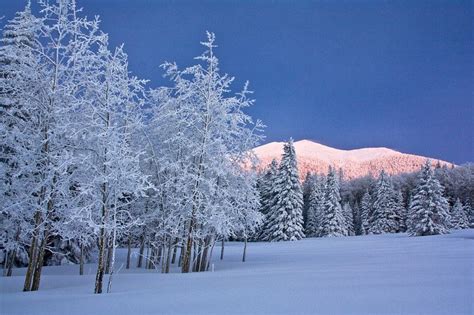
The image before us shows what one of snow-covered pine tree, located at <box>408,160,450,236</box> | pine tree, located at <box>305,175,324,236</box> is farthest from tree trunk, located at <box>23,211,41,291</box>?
pine tree, located at <box>305,175,324,236</box>

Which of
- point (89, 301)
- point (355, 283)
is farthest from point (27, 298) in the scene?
point (355, 283)

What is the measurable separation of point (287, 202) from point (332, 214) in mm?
14835

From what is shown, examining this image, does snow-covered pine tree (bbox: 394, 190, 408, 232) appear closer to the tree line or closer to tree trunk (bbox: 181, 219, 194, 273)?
the tree line

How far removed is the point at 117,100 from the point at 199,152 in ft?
22.0

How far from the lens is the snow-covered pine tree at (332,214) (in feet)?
200

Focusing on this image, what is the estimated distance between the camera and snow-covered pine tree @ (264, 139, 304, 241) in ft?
166

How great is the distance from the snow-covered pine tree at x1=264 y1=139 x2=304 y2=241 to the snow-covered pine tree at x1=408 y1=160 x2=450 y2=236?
14.1 meters

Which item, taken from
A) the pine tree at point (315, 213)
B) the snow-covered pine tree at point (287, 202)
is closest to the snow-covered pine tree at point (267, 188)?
the snow-covered pine tree at point (287, 202)

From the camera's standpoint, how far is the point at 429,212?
44.9m

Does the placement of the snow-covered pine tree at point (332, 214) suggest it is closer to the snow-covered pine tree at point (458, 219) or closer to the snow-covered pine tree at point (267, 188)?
the snow-covered pine tree at point (267, 188)

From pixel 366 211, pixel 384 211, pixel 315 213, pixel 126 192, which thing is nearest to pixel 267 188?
pixel 315 213

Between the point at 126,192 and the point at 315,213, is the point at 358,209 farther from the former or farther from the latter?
the point at 126,192

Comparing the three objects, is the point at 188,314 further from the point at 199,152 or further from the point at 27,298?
the point at 199,152

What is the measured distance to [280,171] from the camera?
2062 inches
